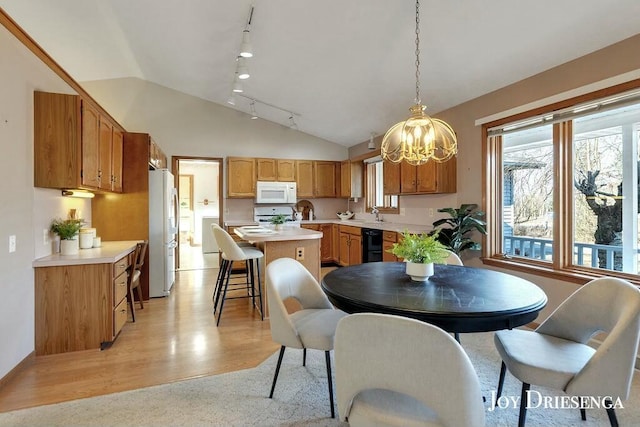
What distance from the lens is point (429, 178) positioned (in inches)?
169

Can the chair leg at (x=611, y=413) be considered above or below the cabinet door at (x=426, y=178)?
below

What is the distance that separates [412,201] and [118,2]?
435cm

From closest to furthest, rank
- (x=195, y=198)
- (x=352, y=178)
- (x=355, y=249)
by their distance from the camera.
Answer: (x=355, y=249) → (x=352, y=178) → (x=195, y=198)

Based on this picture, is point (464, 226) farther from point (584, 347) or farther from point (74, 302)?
point (74, 302)

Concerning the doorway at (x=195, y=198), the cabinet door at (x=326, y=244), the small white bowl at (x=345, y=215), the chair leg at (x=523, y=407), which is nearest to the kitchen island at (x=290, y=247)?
the chair leg at (x=523, y=407)

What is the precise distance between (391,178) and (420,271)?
11.1 feet

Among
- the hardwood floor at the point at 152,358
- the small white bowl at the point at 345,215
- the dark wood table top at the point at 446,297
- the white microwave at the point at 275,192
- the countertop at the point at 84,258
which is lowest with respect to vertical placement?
the hardwood floor at the point at 152,358

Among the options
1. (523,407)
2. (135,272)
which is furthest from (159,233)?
(523,407)

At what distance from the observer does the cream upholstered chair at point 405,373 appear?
107 cm

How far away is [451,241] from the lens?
12.0ft

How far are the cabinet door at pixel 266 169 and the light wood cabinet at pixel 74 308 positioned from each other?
369 centimetres

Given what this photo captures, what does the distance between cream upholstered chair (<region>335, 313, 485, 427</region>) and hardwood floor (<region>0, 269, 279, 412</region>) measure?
151 centimetres

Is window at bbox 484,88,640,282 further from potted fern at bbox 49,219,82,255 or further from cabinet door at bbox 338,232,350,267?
potted fern at bbox 49,219,82,255

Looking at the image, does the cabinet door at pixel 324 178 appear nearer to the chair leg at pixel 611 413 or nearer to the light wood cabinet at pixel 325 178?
the light wood cabinet at pixel 325 178
